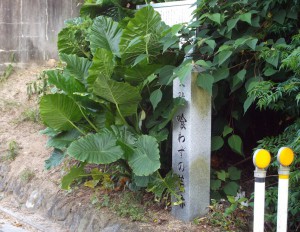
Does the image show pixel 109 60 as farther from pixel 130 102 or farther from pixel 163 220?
pixel 163 220

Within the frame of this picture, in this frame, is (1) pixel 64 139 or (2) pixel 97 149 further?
(1) pixel 64 139

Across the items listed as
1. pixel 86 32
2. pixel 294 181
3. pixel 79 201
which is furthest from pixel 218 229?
pixel 86 32

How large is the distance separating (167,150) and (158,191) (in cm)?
73

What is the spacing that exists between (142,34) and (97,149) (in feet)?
4.33

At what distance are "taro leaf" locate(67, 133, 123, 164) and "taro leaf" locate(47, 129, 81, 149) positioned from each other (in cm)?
58

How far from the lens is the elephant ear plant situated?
5.03 meters

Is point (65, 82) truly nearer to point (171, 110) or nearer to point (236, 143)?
point (171, 110)

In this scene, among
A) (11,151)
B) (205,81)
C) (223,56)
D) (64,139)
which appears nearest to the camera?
(223,56)

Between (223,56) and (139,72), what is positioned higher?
(223,56)

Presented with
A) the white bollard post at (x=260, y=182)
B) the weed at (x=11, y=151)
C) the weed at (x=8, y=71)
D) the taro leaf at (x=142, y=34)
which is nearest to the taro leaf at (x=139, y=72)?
the taro leaf at (x=142, y=34)

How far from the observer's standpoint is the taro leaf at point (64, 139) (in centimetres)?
563


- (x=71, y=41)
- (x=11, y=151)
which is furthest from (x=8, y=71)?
(x=71, y=41)

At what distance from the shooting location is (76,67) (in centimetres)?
571

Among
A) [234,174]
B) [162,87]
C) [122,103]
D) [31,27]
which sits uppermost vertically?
[31,27]
